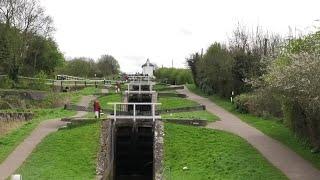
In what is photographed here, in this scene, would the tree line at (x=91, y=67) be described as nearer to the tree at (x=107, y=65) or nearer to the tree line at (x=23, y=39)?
the tree at (x=107, y=65)

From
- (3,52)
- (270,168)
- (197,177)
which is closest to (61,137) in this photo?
(197,177)

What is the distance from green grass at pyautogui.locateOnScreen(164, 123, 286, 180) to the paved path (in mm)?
441

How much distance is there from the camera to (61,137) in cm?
2556

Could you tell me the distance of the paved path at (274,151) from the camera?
64.5 ft

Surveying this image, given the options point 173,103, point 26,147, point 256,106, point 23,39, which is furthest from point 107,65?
point 26,147

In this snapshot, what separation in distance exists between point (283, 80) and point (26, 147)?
1224 cm

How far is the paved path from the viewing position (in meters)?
19.7

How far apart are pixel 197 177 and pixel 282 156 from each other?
469 centimetres

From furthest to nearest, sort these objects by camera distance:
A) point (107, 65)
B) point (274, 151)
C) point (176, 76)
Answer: point (107, 65) → point (176, 76) → point (274, 151)

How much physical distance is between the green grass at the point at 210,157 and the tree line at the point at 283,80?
2.81m

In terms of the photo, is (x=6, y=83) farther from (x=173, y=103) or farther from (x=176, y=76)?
(x=176, y=76)

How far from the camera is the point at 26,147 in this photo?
79.6 feet

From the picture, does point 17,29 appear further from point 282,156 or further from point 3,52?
point 282,156

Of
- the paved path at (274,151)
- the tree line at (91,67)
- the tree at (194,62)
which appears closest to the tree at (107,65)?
the tree line at (91,67)
